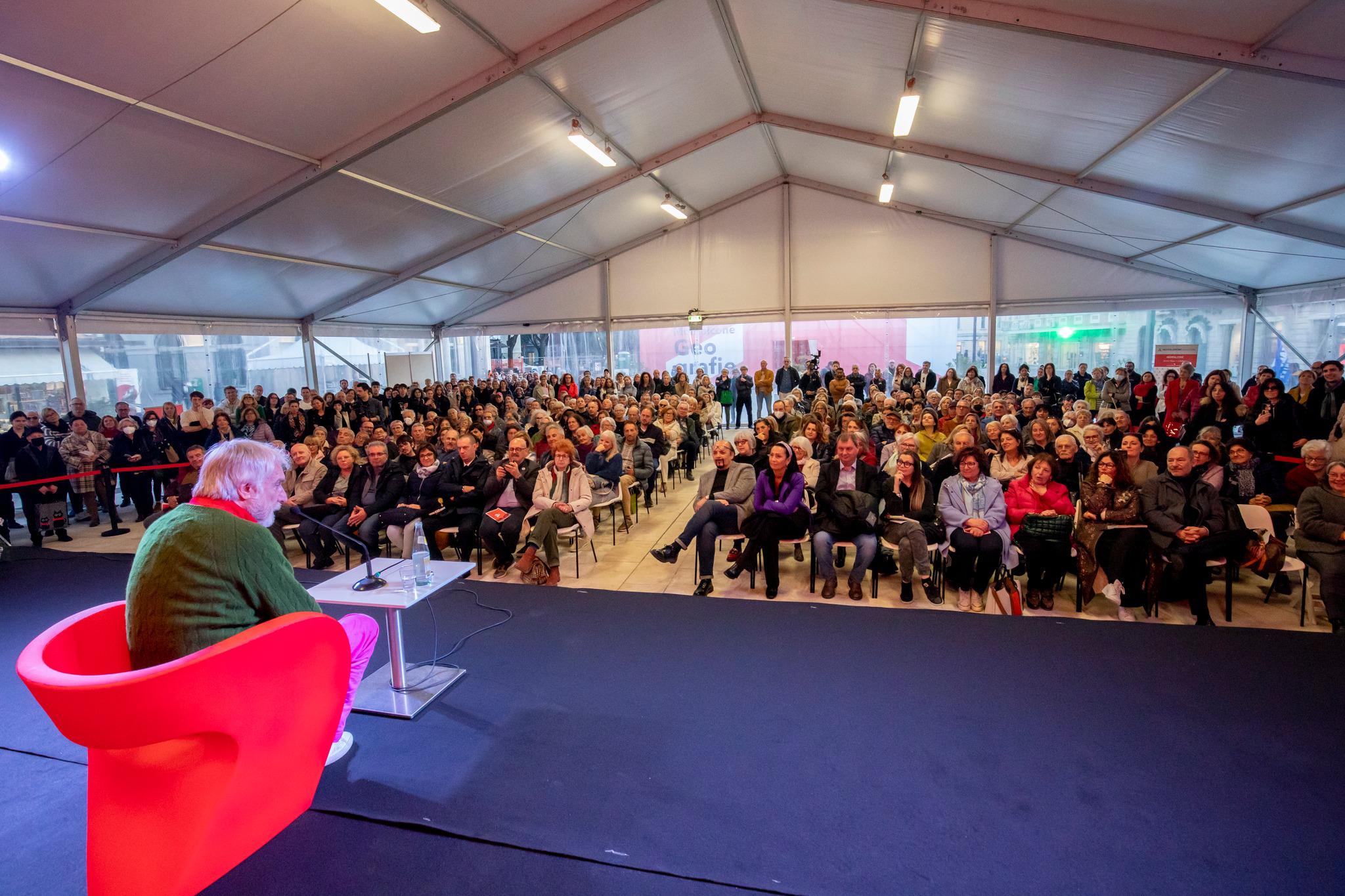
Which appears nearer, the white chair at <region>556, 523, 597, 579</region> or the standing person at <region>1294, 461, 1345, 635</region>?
the standing person at <region>1294, 461, 1345, 635</region>

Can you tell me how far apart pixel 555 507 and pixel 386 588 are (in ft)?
6.72

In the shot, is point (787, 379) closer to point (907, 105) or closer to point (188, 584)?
point (907, 105)

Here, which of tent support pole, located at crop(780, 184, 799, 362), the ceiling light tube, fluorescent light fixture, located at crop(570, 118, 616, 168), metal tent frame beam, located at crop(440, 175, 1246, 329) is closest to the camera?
fluorescent light fixture, located at crop(570, 118, 616, 168)

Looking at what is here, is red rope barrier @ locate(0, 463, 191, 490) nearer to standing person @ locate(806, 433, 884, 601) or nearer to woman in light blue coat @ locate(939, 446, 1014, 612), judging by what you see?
standing person @ locate(806, 433, 884, 601)

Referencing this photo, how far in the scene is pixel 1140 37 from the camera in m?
5.21

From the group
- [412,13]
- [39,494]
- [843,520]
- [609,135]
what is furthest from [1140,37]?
[39,494]

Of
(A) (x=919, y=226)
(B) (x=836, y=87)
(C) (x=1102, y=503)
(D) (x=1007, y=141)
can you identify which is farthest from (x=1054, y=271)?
(C) (x=1102, y=503)

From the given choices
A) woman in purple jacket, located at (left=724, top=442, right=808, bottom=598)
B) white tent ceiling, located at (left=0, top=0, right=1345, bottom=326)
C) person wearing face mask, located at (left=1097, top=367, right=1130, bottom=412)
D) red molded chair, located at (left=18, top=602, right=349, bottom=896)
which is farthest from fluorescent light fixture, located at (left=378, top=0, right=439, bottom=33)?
person wearing face mask, located at (left=1097, top=367, right=1130, bottom=412)

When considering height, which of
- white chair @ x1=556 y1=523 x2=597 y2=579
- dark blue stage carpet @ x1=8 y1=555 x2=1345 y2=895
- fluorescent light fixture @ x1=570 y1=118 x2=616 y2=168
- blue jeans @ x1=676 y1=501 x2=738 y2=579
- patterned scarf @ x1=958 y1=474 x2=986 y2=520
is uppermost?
fluorescent light fixture @ x1=570 y1=118 x2=616 y2=168

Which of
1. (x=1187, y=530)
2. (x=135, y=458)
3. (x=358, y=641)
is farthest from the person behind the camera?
(x=135, y=458)

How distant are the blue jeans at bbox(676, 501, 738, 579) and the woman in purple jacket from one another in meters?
0.16

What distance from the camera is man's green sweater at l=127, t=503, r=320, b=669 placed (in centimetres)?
190

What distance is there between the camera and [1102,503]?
425cm

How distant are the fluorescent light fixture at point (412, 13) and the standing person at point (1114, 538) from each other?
19.0 feet
